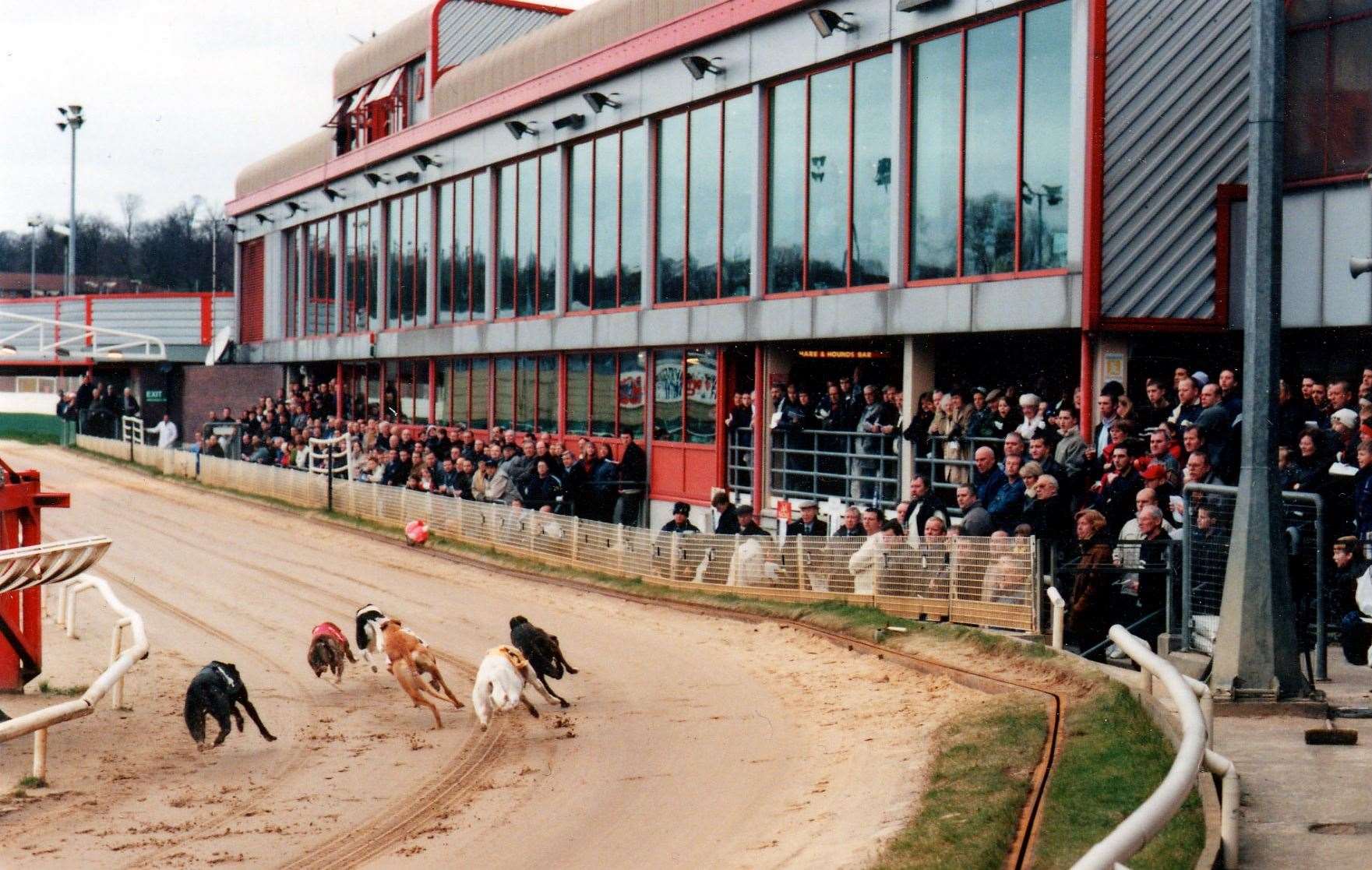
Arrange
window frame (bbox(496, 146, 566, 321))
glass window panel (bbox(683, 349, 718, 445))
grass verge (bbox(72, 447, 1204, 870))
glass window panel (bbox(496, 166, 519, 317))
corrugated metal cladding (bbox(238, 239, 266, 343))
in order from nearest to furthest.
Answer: grass verge (bbox(72, 447, 1204, 870)) → glass window panel (bbox(683, 349, 718, 445)) → window frame (bbox(496, 146, 566, 321)) → glass window panel (bbox(496, 166, 519, 317)) → corrugated metal cladding (bbox(238, 239, 266, 343))

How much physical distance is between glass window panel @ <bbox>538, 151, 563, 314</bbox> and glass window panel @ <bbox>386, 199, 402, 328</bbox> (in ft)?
24.7

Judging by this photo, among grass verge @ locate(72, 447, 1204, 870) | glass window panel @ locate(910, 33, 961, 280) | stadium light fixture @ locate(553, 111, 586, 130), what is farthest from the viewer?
stadium light fixture @ locate(553, 111, 586, 130)

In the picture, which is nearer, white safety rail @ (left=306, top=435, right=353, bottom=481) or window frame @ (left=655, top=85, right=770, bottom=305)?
window frame @ (left=655, top=85, right=770, bottom=305)

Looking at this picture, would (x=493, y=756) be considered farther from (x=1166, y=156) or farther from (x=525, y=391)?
(x=525, y=391)

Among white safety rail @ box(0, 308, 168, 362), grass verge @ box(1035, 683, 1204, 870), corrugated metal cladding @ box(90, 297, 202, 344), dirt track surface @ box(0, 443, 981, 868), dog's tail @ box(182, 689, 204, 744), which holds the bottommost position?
dirt track surface @ box(0, 443, 981, 868)

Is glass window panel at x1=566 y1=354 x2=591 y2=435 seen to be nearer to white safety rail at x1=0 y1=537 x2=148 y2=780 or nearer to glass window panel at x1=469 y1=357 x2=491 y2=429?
glass window panel at x1=469 y1=357 x2=491 y2=429

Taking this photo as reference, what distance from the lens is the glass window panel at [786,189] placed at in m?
21.5

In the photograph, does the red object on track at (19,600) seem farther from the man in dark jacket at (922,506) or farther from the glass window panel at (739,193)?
the glass window panel at (739,193)

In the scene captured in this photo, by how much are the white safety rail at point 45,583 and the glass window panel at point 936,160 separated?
10.3 m

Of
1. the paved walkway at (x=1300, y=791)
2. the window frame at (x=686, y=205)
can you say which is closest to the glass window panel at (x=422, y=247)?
the window frame at (x=686, y=205)

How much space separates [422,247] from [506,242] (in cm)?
447

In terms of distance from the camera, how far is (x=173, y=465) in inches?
1431

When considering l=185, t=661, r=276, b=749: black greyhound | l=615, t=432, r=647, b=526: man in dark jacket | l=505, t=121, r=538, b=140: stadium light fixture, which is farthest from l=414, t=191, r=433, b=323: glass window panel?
l=185, t=661, r=276, b=749: black greyhound

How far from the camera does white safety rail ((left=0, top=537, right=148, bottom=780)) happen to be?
28.3 feet
